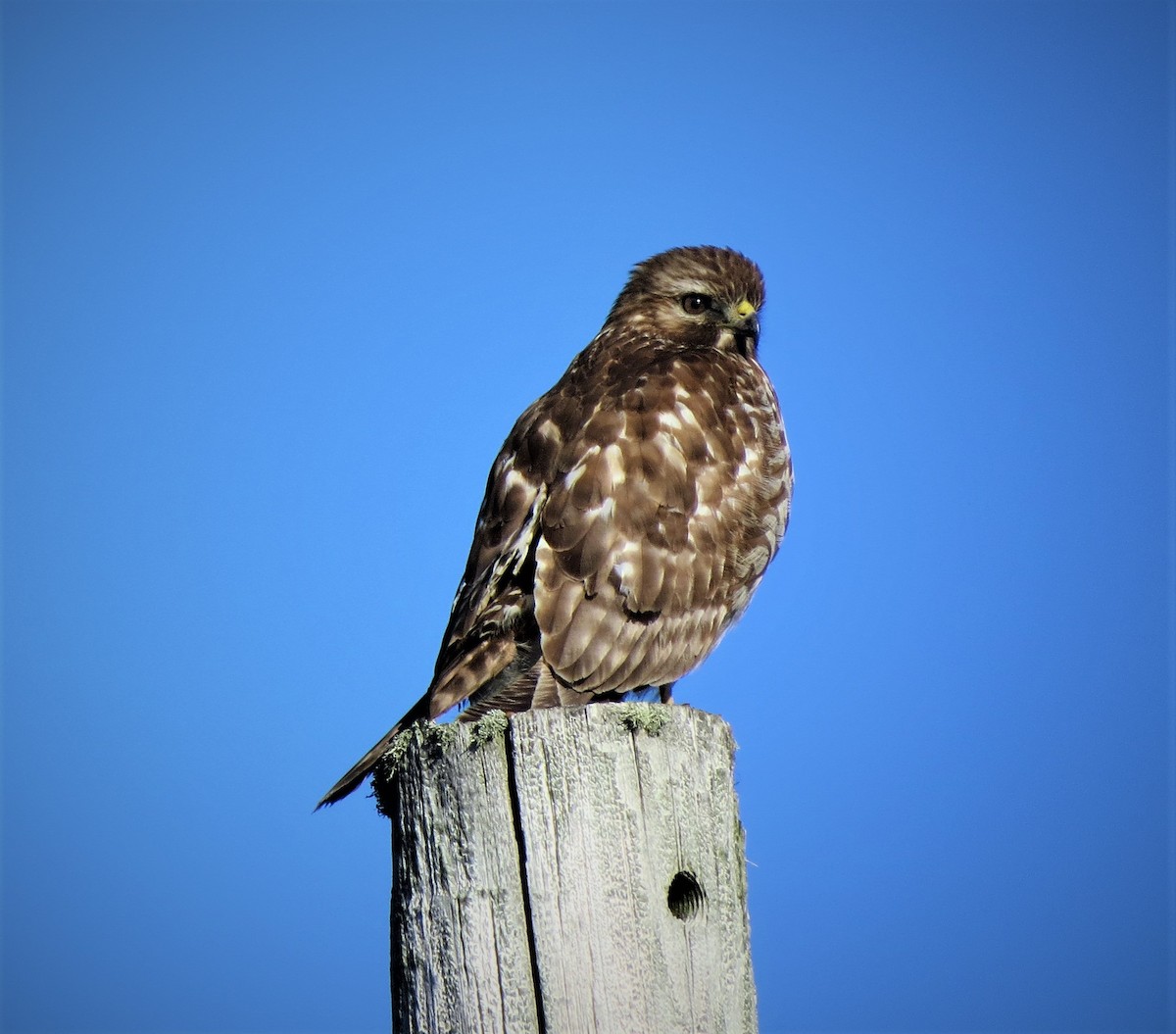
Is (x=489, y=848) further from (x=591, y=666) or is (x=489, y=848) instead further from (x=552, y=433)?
(x=552, y=433)

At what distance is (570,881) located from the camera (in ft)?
9.44

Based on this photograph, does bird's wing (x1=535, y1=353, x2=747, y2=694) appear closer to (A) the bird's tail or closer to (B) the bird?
(B) the bird

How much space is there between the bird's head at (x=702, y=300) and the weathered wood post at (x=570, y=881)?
3.35 m

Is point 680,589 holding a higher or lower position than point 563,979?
higher

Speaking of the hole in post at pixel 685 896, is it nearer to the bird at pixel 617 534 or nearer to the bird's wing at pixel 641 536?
the bird at pixel 617 534

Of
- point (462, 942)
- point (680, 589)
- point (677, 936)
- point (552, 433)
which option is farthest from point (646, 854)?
point (552, 433)

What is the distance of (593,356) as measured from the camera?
223 inches

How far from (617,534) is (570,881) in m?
1.88

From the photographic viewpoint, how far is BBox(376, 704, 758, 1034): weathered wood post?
2844 mm

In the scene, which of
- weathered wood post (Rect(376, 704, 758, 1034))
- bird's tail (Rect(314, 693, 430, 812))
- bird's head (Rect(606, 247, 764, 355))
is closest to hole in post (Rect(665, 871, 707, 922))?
weathered wood post (Rect(376, 704, 758, 1034))

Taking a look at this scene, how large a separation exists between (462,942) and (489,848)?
21 cm

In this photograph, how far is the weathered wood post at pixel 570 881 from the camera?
284 centimetres

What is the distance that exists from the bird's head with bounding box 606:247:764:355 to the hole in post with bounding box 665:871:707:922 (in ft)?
11.4

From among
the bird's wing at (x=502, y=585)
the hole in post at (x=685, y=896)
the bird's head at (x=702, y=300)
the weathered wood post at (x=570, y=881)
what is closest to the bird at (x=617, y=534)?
the bird's wing at (x=502, y=585)
